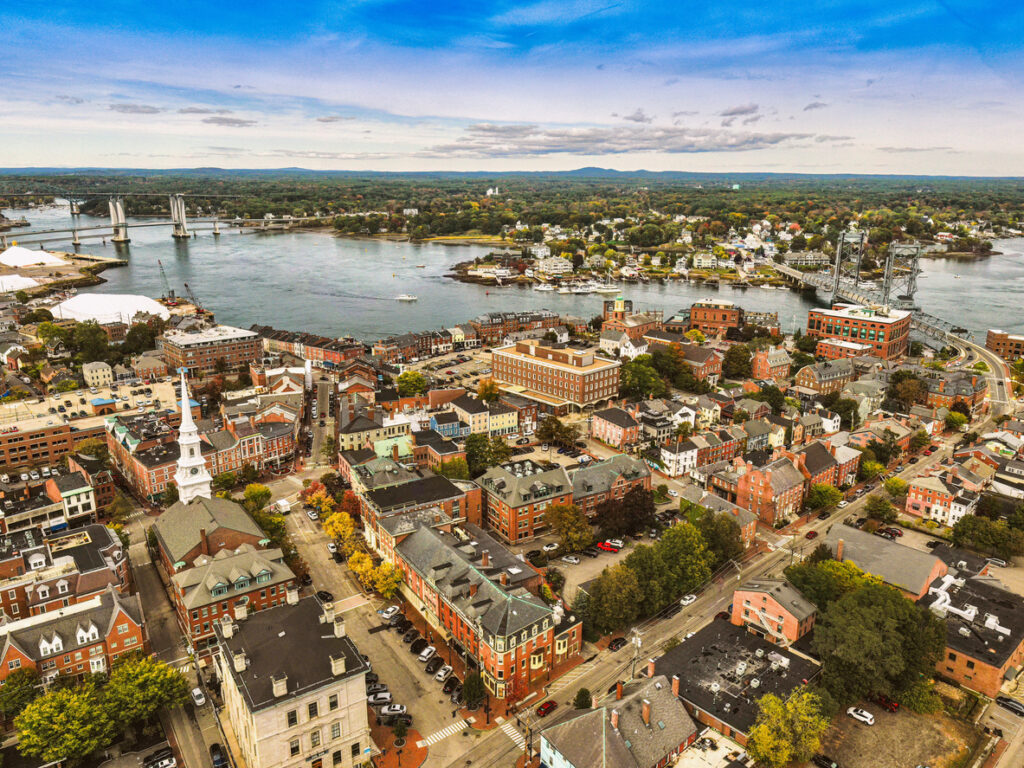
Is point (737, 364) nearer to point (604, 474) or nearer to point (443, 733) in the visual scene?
point (604, 474)

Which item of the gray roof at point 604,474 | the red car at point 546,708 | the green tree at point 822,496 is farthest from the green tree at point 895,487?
the red car at point 546,708

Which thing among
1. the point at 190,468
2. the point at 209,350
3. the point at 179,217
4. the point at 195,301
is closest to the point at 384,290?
the point at 195,301

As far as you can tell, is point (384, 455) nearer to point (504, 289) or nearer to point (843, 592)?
point (843, 592)

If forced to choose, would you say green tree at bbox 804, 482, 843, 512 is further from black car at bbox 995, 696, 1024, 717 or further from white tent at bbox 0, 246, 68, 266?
white tent at bbox 0, 246, 68, 266

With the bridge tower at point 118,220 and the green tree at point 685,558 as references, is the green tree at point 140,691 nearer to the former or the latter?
the green tree at point 685,558

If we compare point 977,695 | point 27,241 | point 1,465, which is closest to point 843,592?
point 977,695
